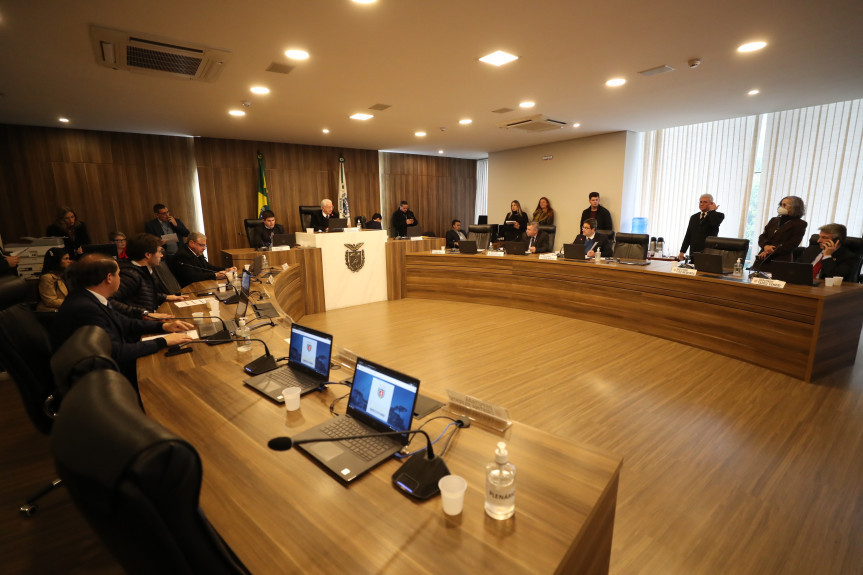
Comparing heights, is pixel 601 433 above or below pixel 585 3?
below

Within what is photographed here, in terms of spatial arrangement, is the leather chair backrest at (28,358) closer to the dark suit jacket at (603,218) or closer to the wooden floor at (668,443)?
the wooden floor at (668,443)

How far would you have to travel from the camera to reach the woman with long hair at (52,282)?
396 cm

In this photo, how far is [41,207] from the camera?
6402 mm

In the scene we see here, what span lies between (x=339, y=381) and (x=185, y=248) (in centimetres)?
383

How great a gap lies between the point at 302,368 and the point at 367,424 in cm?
62

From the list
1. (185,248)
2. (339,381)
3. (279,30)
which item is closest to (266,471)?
(339,381)

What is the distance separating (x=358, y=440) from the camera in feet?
4.59

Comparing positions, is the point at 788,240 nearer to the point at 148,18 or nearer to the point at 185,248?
the point at 148,18

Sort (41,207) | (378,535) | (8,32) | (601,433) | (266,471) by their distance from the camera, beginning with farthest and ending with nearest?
(41,207) → (8,32) → (601,433) → (266,471) → (378,535)

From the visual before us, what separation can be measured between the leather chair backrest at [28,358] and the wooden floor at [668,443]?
1.84ft

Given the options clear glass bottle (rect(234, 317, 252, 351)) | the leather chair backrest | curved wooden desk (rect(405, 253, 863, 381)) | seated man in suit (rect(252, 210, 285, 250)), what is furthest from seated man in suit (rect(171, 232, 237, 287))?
curved wooden desk (rect(405, 253, 863, 381))

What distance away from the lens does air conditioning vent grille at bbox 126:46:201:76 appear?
3.21 m

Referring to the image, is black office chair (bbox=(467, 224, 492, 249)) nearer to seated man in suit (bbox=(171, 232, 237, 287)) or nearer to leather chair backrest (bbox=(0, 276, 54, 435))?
seated man in suit (bbox=(171, 232, 237, 287))

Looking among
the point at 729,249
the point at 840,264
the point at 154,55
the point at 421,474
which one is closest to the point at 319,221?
the point at 154,55
